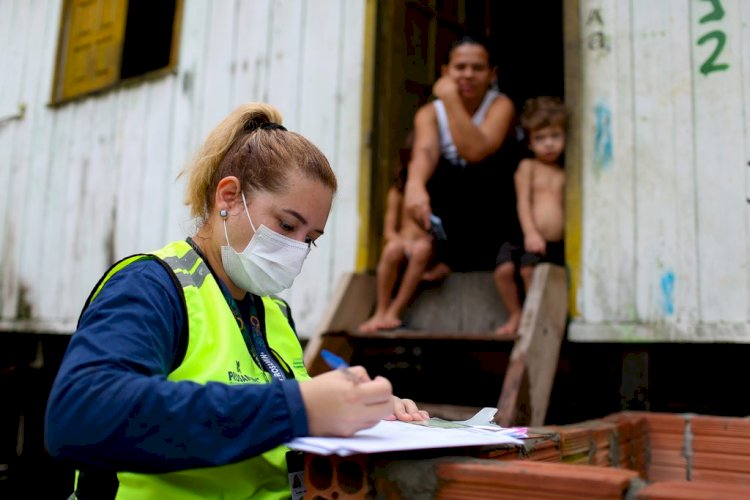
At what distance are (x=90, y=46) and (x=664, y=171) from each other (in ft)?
14.9

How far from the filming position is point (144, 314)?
1.00 m

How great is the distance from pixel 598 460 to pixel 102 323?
3.43 ft

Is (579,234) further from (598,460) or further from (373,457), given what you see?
(373,457)

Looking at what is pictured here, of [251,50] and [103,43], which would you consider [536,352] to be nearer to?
[251,50]

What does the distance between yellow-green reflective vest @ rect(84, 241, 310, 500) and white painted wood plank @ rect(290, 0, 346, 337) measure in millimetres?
2519

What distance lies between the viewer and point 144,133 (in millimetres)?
4820

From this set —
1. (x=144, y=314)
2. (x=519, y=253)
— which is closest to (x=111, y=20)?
(x=519, y=253)

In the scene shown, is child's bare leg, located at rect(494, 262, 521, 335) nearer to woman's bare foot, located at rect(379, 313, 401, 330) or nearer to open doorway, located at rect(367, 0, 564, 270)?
woman's bare foot, located at rect(379, 313, 401, 330)

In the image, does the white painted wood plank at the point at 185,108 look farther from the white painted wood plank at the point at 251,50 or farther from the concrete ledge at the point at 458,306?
the concrete ledge at the point at 458,306

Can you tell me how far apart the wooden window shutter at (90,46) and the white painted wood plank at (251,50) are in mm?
1358

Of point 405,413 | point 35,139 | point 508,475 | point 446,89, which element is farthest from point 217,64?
point 508,475

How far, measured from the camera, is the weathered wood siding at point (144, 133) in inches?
151

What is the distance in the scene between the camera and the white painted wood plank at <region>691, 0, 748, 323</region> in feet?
8.63

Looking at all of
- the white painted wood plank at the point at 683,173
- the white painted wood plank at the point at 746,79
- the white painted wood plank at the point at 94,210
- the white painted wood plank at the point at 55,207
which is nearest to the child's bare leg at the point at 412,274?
the white painted wood plank at the point at 683,173
